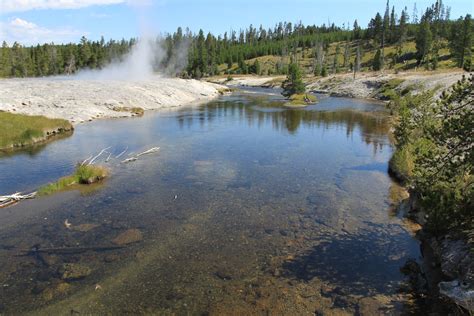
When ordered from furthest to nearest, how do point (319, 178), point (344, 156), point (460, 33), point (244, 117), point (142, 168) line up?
point (460, 33), point (244, 117), point (344, 156), point (142, 168), point (319, 178)

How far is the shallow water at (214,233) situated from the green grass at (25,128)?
3107 mm

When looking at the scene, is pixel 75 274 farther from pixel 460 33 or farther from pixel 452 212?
pixel 460 33

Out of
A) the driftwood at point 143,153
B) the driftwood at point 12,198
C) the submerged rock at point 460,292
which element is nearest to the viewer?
the submerged rock at point 460,292

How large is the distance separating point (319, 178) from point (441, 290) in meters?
17.7

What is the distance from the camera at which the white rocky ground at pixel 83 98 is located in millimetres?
59156

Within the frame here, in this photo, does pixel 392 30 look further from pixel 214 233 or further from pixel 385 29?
pixel 214 233

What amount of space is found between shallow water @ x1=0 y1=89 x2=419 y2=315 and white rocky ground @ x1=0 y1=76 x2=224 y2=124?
65.6 ft

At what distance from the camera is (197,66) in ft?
591

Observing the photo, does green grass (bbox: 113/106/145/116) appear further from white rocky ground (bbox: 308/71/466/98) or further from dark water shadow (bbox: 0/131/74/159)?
white rocky ground (bbox: 308/71/466/98)

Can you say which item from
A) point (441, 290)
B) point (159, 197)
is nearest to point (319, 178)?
point (159, 197)

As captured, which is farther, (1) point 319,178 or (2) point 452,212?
(1) point 319,178

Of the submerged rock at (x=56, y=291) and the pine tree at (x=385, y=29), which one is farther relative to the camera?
the pine tree at (x=385, y=29)

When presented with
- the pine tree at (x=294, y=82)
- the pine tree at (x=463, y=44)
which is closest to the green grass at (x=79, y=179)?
the pine tree at (x=294, y=82)

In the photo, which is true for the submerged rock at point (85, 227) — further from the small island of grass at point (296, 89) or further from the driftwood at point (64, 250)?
the small island of grass at point (296, 89)
